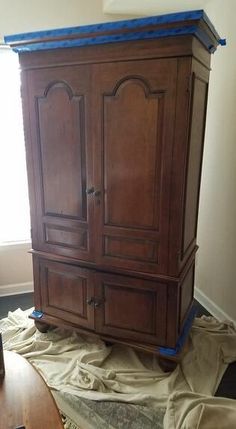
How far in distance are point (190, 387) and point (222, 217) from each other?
3.63ft

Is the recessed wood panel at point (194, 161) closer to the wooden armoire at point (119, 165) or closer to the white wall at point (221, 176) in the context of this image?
the wooden armoire at point (119, 165)

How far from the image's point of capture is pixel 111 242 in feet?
5.92

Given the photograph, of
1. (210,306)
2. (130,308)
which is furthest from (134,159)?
(210,306)

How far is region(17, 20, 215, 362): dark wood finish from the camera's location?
4.99 ft

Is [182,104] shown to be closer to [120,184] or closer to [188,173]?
[188,173]

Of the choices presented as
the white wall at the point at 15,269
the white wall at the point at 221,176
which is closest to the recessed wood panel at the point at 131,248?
the white wall at the point at 221,176

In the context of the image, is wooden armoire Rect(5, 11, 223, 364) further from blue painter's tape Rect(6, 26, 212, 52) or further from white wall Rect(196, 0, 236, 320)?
white wall Rect(196, 0, 236, 320)

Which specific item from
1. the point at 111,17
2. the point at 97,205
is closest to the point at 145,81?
the point at 97,205

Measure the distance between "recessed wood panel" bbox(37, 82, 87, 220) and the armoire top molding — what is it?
21cm

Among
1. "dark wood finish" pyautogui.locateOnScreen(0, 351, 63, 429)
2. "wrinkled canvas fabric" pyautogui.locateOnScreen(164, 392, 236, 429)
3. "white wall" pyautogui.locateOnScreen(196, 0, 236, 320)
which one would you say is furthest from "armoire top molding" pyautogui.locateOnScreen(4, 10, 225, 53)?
"wrinkled canvas fabric" pyautogui.locateOnScreen(164, 392, 236, 429)

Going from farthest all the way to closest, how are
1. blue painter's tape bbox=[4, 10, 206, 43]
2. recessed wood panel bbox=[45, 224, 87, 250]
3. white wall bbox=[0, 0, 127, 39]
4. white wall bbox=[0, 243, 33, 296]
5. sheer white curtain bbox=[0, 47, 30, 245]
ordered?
white wall bbox=[0, 243, 33, 296]
sheer white curtain bbox=[0, 47, 30, 245]
white wall bbox=[0, 0, 127, 39]
recessed wood panel bbox=[45, 224, 87, 250]
blue painter's tape bbox=[4, 10, 206, 43]

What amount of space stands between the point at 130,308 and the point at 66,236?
549 mm

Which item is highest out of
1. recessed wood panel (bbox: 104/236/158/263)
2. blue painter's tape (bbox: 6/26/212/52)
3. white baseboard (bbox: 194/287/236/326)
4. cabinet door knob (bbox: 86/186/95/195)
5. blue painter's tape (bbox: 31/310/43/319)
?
blue painter's tape (bbox: 6/26/212/52)

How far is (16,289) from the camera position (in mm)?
2746
